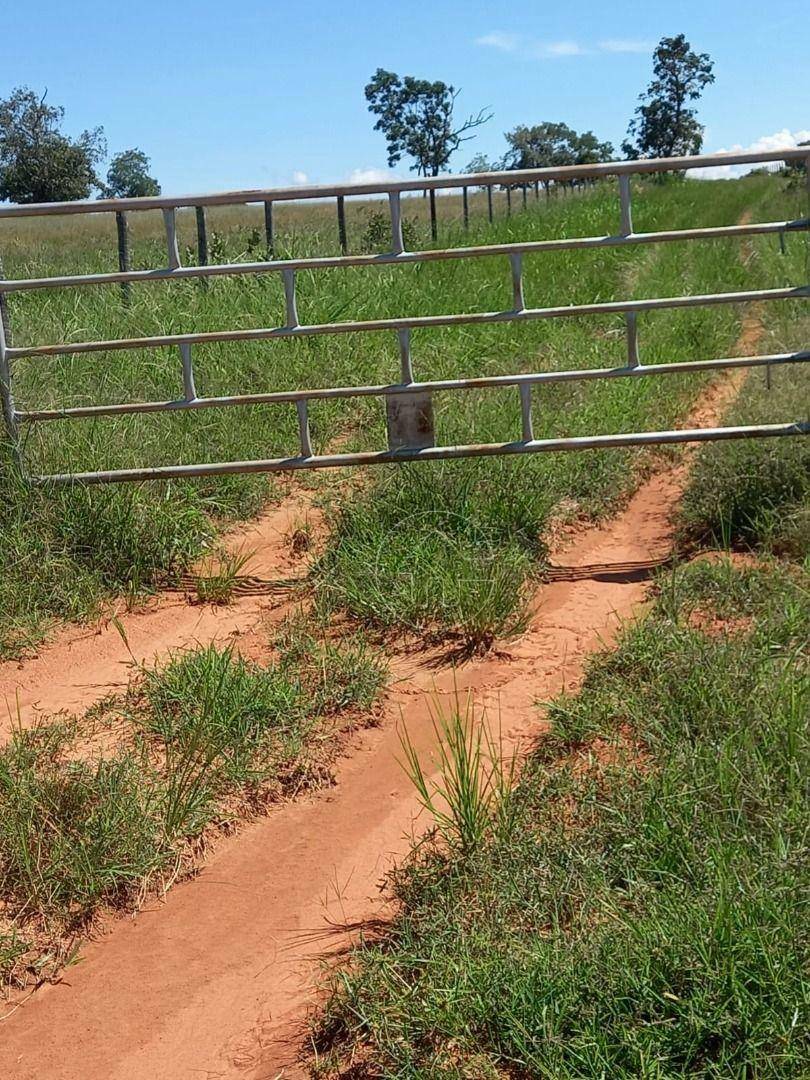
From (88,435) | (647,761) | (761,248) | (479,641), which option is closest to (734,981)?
(647,761)

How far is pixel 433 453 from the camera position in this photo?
18.9 feet

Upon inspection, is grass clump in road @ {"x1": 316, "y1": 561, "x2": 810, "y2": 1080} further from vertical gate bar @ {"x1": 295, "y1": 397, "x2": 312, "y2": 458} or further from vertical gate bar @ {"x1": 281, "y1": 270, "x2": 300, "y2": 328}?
vertical gate bar @ {"x1": 281, "y1": 270, "x2": 300, "y2": 328}

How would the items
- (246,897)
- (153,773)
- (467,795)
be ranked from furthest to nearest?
1. (153,773)
2. (246,897)
3. (467,795)

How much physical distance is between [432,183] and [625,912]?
3.68 metres

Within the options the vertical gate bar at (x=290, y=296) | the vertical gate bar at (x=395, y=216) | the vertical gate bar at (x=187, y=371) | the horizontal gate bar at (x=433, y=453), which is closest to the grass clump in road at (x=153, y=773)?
the horizontal gate bar at (x=433, y=453)

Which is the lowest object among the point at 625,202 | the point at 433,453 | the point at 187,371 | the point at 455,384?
the point at 433,453

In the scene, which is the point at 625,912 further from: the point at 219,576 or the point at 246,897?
the point at 219,576

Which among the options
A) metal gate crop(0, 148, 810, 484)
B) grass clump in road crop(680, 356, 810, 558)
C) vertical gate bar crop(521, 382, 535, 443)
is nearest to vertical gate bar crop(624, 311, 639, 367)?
metal gate crop(0, 148, 810, 484)

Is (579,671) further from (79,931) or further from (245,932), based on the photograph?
(79,931)

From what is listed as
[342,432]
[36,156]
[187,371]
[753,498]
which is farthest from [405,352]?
[36,156]

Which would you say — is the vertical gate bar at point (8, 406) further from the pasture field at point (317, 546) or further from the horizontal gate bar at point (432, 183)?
the horizontal gate bar at point (432, 183)

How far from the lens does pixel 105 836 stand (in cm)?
343

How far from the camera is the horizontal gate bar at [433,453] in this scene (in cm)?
569

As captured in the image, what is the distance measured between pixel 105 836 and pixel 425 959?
3.81 ft
